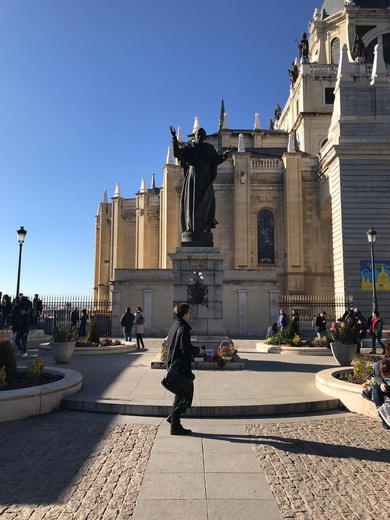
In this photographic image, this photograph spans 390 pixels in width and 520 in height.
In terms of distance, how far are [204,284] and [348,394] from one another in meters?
5.06

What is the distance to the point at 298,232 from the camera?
32250 millimetres

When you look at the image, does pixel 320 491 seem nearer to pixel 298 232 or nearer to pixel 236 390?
pixel 236 390

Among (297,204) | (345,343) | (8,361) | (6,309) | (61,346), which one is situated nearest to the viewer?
(8,361)

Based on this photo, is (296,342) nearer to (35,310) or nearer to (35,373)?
(35,373)

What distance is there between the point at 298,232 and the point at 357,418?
1044 inches

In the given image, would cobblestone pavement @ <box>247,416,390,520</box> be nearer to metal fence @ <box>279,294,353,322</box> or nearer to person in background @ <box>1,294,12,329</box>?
person in background @ <box>1,294,12,329</box>

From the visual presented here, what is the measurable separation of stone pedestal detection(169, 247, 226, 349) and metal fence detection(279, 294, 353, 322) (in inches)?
579

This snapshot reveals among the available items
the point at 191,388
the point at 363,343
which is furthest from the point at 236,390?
the point at 363,343

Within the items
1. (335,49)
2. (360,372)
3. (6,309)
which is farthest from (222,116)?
(360,372)

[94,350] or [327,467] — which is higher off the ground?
[94,350]

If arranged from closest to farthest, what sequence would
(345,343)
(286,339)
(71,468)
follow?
(71,468) → (345,343) → (286,339)

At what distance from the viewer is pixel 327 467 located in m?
4.51

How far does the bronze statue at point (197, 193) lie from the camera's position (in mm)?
11781

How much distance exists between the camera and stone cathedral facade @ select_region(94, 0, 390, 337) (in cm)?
2397
